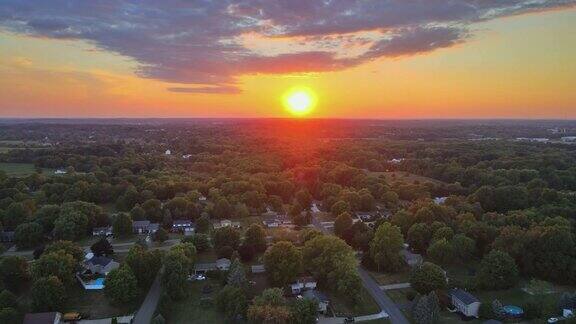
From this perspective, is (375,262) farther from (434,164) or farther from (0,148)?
(0,148)

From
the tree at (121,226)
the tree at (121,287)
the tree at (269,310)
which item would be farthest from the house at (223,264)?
the tree at (121,226)

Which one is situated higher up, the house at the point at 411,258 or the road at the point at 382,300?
the house at the point at 411,258

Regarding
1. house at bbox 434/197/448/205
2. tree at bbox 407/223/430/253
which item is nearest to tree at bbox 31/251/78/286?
tree at bbox 407/223/430/253

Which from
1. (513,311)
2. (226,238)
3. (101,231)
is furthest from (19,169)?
(513,311)

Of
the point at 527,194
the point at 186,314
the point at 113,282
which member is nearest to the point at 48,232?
the point at 113,282

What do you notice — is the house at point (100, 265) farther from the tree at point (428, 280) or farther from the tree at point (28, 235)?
the tree at point (428, 280)

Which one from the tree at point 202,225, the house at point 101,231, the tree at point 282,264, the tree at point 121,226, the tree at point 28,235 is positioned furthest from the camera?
the tree at point 202,225
